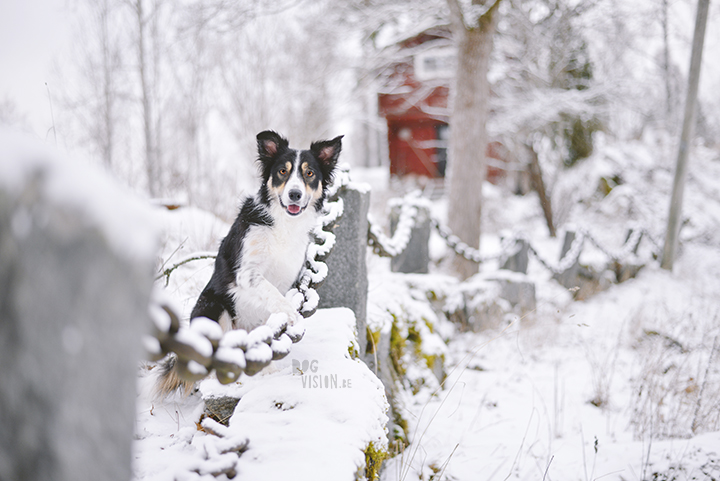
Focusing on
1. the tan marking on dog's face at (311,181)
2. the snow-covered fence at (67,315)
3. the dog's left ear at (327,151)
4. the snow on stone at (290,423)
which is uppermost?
the dog's left ear at (327,151)

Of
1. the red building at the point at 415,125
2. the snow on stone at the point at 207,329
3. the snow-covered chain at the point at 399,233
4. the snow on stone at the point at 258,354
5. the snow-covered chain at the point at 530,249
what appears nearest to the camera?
the snow on stone at the point at 207,329

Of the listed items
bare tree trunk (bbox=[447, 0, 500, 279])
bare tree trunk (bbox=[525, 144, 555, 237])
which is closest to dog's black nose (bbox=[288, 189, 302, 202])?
bare tree trunk (bbox=[447, 0, 500, 279])

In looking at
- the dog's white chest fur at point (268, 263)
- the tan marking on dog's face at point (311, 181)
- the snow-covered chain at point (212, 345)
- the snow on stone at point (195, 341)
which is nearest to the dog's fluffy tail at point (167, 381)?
the dog's white chest fur at point (268, 263)

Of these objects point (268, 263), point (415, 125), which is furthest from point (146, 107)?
point (415, 125)

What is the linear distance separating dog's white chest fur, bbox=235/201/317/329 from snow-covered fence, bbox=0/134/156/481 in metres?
1.31

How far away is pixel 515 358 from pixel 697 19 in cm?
702

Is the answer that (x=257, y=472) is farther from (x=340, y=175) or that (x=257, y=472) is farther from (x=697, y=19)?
(x=697, y=19)

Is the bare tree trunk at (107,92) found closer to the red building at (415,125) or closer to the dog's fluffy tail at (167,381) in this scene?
the dog's fluffy tail at (167,381)

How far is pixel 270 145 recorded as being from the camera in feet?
7.79

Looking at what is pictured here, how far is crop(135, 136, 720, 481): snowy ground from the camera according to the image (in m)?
1.39

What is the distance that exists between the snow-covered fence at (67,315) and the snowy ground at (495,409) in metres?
0.15

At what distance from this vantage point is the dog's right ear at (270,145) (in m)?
2.33

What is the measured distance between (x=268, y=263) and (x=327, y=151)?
0.83 m

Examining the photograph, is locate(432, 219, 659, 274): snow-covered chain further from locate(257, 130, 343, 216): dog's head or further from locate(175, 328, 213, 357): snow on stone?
locate(175, 328, 213, 357): snow on stone
